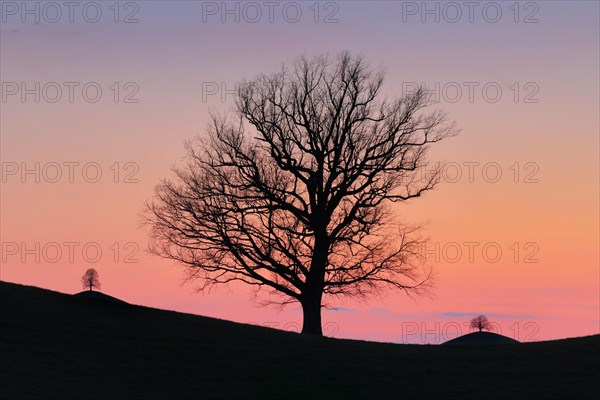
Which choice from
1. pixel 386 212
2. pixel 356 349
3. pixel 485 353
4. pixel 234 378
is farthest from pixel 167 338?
pixel 386 212

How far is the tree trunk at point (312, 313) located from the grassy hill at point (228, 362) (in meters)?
6.49

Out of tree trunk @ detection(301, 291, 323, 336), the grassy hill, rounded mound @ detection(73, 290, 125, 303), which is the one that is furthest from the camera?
tree trunk @ detection(301, 291, 323, 336)

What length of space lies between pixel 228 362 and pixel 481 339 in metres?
16.1

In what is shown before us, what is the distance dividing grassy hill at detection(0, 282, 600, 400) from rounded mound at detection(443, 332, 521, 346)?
3.54m

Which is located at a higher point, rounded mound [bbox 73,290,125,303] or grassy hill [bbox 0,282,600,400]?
rounded mound [bbox 73,290,125,303]

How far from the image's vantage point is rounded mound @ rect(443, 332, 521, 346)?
4678 cm

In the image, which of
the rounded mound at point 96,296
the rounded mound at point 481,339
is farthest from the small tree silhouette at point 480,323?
the rounded mound at point 96,296

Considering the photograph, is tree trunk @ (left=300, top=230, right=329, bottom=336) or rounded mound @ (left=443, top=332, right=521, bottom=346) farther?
tree trunk @ (left=300, top=230, right=329, bottom=336)

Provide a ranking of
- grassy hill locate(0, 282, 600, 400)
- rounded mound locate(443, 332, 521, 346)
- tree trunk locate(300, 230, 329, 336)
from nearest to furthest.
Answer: grassy hill locate(0, 282, 600, 400)
rounded mound locate(443, 332, 521, 346)
tree trunk locate(300, 230, 329, 336)

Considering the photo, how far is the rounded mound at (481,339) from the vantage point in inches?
1842

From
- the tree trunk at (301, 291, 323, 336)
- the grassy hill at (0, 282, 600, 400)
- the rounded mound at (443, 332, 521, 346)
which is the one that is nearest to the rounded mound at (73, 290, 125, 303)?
the grassy hill at (0, 282, 600, 400)

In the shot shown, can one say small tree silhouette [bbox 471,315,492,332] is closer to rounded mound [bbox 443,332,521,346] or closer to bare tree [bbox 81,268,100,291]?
rounded mound [bbox 443,332,521,346]

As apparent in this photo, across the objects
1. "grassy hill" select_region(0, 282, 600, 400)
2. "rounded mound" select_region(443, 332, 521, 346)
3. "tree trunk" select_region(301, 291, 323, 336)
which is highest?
"tree trunk" select_region(301, 291, 323, 336)

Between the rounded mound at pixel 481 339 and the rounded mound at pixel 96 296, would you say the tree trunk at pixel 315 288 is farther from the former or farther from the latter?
the rounded mound at pixel 96 296
